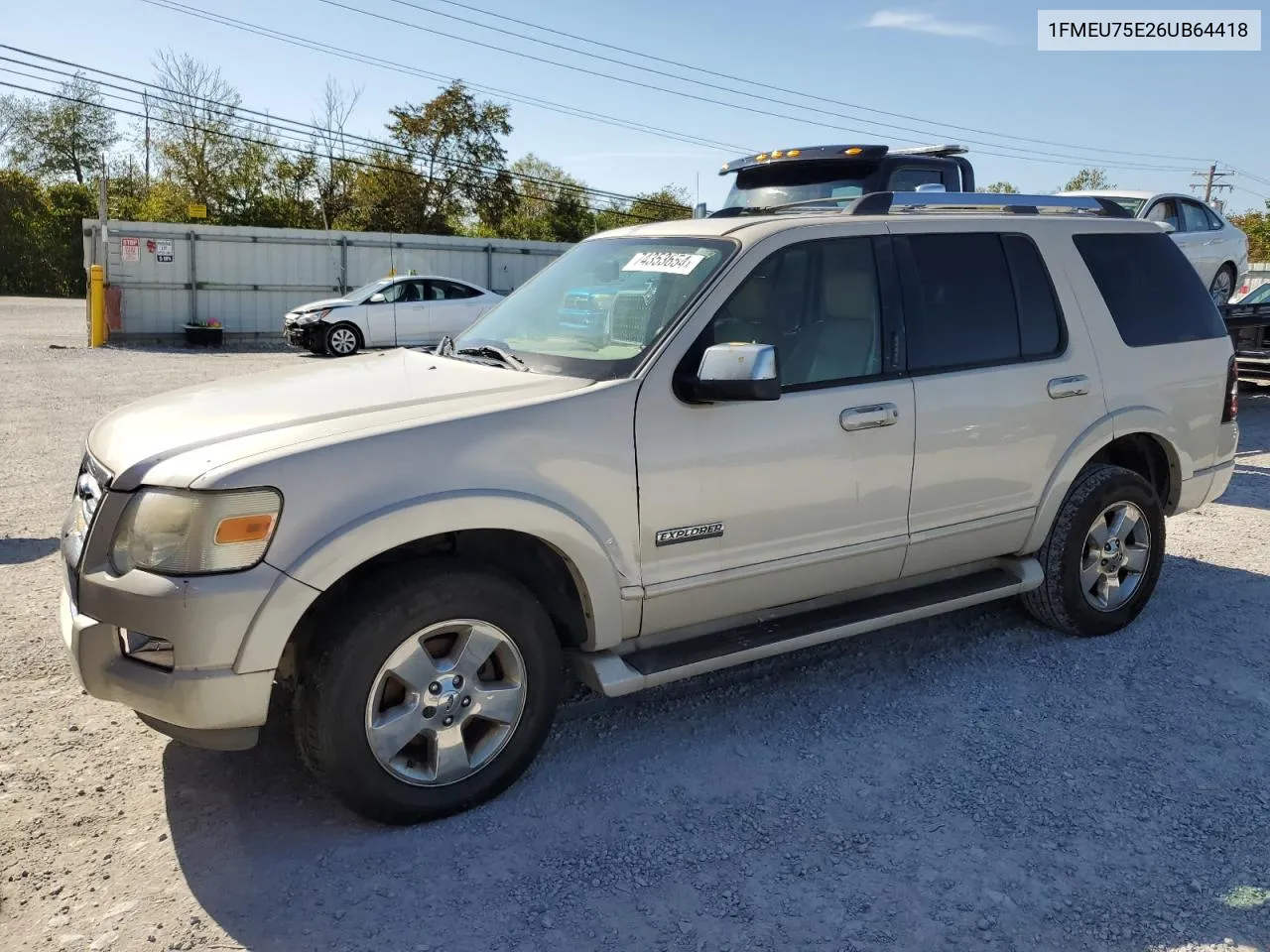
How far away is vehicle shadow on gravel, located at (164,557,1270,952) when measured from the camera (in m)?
Result: 2.88

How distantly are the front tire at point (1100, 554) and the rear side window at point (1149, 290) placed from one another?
0.72m

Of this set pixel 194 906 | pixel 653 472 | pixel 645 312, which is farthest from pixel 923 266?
pixel 194 906

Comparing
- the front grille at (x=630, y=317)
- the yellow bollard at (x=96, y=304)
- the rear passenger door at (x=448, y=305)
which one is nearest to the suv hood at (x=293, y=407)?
the front grille at (x=630, y=317)

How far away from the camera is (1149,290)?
511 centimetres

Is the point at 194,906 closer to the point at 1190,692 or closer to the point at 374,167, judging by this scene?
the point at 1190,692

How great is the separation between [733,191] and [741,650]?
7.28 metres

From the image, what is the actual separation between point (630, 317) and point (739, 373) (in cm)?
63

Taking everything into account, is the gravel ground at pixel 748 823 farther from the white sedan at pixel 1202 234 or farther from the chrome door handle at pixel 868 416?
the white sedan at pixel 1202 234

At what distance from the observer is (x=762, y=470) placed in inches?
147

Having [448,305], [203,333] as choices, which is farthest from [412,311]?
[203,333]

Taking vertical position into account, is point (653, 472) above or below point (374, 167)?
below

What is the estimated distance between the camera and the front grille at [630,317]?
149 inches

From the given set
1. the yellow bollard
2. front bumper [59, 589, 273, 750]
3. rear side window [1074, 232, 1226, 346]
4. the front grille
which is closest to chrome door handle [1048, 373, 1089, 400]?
rear side window [1074, 232, 1226, 346]

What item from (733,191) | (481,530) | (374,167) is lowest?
(481,530)
